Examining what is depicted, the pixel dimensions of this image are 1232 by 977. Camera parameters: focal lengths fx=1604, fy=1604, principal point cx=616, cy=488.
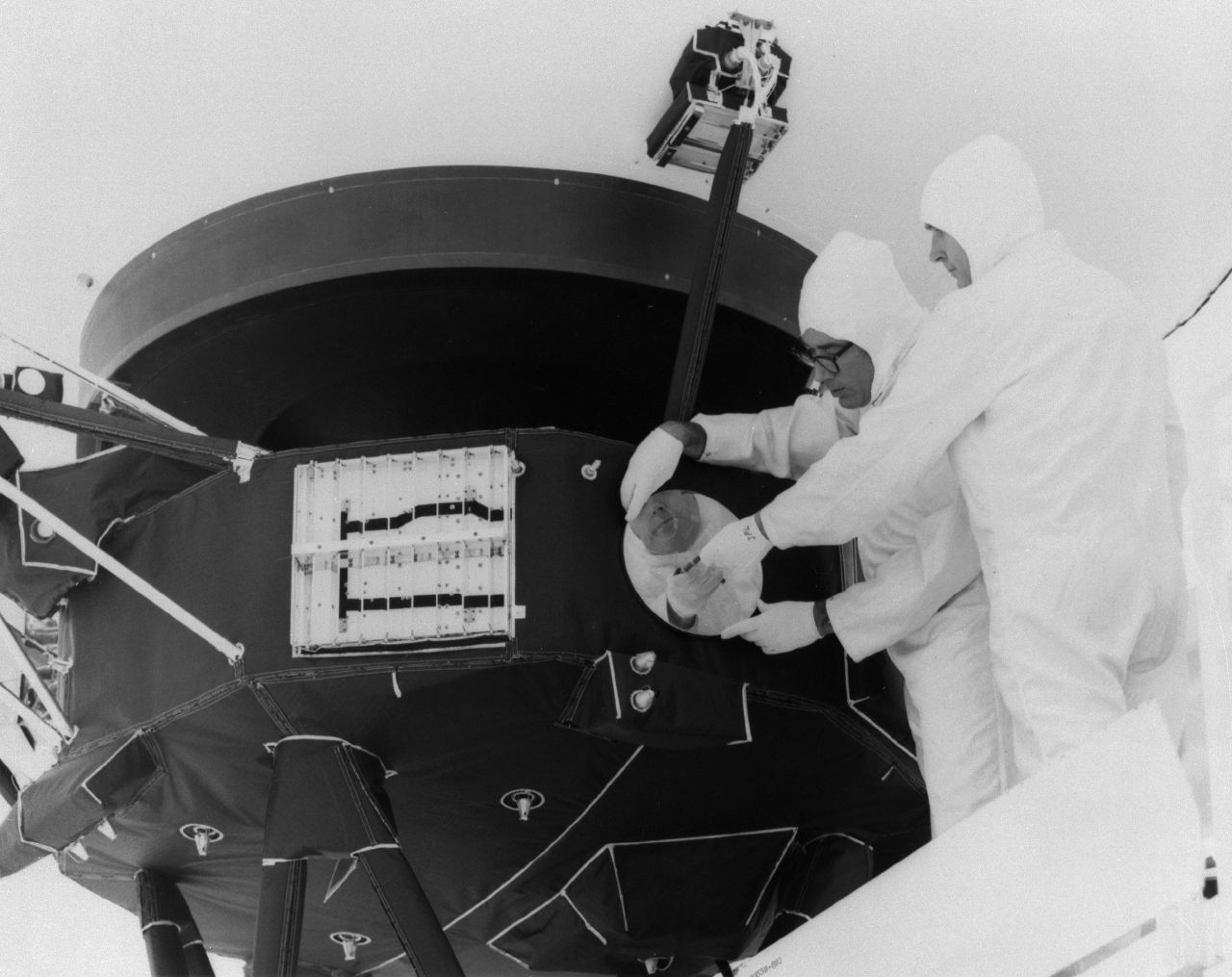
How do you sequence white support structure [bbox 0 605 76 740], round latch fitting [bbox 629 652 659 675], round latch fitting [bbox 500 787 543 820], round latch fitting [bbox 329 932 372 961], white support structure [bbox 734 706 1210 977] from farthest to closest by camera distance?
round latch fitting [bbox 329 932 372 961] → white support structure [bbox 0 605 76 740] → round latch fitting [bbox 500 787 543 820] → round latch fitting [bbox 629 652 659 675] → white support structure [bbox 734 706 1210 977]

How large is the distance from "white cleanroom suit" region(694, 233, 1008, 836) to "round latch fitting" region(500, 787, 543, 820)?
0.86 metres

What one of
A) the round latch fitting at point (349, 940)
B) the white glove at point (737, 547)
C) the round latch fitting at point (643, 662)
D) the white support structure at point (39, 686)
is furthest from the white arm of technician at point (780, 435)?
the round latch fitting at point (349, 940)

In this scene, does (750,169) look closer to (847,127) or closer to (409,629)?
(847,127)

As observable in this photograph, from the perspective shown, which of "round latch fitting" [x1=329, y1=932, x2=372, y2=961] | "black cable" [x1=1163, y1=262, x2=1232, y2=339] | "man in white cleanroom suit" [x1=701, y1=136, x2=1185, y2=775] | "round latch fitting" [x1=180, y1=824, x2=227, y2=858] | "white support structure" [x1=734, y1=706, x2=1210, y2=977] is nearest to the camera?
"white support structure" [x1=734, y1=706, x2=1210, y2=977]

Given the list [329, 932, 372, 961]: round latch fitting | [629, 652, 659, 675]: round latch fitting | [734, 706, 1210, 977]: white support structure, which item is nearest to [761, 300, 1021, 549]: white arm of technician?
[629, 652, 659, 675]: round latch fitting

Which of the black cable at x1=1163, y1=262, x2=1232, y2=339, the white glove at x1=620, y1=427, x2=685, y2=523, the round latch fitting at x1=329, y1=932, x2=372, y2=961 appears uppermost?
the black cable at x1=1163, y1=262, x2=1232, y2=339

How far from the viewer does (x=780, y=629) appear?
12.3 ft

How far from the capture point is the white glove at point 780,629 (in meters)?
3.76

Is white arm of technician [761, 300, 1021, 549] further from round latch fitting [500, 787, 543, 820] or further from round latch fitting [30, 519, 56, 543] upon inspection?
round latch fitting [30, 519, 56, 543]

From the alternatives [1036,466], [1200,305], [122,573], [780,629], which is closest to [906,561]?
[780,629]

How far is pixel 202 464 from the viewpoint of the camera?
12.7 feet

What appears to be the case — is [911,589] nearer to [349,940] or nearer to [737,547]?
[737,547]

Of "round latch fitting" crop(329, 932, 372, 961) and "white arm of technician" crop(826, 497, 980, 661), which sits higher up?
"white arm of technician" crop(826, 497, 980, 661)

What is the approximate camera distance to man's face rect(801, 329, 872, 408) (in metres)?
4.00
